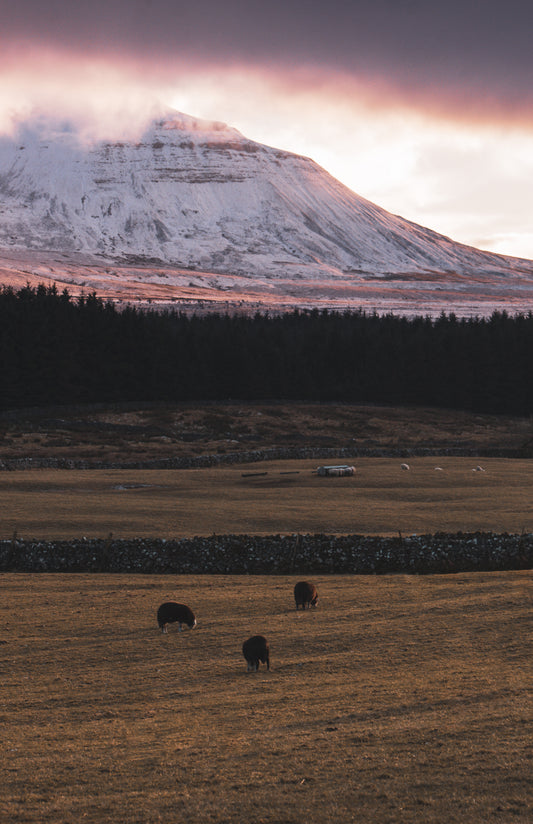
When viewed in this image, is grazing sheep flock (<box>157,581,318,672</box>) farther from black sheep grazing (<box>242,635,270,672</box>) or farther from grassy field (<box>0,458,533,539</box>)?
grassy field (<box>0,458,533,539</box>)

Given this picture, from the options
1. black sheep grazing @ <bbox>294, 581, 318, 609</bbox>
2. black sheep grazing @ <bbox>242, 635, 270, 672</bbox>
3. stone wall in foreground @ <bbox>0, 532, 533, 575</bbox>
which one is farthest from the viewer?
stone wall in foreground @ <bbox>0, 532, 533, 575</bbox>

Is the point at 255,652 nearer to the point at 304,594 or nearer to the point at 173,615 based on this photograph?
the point at 173,615

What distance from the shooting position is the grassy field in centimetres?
4072

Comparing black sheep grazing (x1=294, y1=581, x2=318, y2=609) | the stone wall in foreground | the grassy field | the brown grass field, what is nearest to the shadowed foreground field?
the brown grass field

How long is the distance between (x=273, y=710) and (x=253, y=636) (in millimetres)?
4717

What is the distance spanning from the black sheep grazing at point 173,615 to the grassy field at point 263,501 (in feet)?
46.9

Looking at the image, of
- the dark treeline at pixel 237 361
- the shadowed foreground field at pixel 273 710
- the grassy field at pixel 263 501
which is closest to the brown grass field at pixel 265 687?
the shadowed foreground field at pixel 273 710

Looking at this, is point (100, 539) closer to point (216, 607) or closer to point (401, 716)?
point (216, 607)

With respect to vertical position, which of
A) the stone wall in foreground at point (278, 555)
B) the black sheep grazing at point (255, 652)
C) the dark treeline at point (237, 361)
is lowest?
the stone wall in foreground at point (278, 555)

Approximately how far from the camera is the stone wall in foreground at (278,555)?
1426 inches

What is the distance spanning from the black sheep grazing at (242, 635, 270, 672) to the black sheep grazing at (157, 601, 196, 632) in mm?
4496

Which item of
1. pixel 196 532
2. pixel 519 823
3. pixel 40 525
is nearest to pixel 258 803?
pixel 519 823

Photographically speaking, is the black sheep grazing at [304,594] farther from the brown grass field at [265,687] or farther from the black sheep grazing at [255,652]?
the black sheep grazing at [255,652]

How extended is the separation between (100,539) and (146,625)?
39.9 feet
